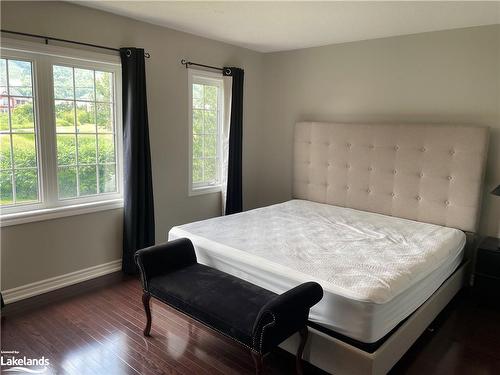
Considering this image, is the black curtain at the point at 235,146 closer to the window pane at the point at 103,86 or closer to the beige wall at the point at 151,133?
the beige wall at the point at 151,133

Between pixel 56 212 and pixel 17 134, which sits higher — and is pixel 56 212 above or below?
below

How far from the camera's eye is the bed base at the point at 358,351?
78.0 inches

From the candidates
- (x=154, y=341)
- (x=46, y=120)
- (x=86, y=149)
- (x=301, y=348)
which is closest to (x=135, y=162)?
(x=86, y=149)

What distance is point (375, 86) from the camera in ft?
12.8

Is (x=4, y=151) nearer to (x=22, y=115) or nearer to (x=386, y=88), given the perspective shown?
(x=22, y=115)

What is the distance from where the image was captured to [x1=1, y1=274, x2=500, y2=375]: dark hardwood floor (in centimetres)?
227

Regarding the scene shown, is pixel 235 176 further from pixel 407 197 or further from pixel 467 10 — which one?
pixel 467 10

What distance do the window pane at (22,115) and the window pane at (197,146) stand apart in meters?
1.68

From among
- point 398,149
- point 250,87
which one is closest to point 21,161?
point 250,87

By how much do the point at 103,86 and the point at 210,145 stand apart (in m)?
1.41

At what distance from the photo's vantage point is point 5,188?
9.66 feet

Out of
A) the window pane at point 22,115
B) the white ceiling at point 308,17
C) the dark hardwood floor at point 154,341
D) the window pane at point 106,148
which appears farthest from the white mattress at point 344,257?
the white ceiling at point 308,17

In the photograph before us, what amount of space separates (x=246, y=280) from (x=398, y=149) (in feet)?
6.96

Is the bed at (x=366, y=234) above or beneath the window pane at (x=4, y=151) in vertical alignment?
beneath
